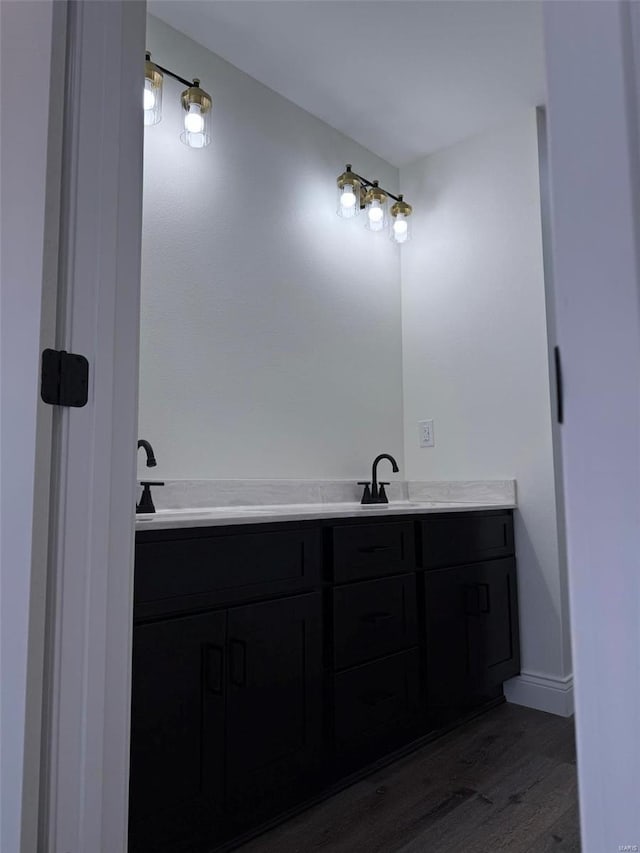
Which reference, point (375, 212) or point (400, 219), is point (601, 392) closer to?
point (375, 212)

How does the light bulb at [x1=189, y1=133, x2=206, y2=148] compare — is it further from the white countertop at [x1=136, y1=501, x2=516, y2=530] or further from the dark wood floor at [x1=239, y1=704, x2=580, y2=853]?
the dark wood floor at [x1=239, y1=704, x2=580, y2=853]

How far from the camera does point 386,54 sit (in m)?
2.32

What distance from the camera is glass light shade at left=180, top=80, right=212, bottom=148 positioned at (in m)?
2.09

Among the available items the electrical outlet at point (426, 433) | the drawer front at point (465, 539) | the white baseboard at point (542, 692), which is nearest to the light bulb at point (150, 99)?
the drawer front at point (465, 539)

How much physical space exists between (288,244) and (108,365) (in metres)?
1.73

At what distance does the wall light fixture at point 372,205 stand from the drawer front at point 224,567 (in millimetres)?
1620

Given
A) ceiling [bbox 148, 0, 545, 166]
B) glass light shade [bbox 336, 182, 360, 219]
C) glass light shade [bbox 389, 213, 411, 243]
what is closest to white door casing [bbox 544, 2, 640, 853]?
ceiling [bbox 148, 0, 545, 166]

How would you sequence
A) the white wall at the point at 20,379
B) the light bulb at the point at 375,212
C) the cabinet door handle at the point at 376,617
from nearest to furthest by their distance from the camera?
the white wall at the point at 20,379
the cabinet door handle at the point at 376,617
the light bulb at the point at 375,212

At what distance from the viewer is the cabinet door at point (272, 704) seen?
148cm

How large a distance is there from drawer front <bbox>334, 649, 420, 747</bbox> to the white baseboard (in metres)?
0.71

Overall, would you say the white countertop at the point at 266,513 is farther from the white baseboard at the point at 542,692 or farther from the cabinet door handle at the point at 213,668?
the white baseboard at the point at 542,692

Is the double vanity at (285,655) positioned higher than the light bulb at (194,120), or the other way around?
the light bulb at (194,120)

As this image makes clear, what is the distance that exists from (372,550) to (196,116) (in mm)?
1564

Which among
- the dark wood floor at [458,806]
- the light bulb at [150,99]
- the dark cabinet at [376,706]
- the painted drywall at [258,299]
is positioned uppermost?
the light bulb at [150,99]
